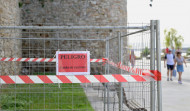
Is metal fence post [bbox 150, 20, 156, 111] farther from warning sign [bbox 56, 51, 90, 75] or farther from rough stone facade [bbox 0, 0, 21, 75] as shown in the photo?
rough stone facade [bbox 0, 0, 21, 75]

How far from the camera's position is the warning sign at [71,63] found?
3.22m

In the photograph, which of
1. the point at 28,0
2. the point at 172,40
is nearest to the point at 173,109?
the point at 28,0

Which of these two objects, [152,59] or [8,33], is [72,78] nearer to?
[152,59]

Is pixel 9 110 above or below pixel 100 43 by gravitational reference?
below

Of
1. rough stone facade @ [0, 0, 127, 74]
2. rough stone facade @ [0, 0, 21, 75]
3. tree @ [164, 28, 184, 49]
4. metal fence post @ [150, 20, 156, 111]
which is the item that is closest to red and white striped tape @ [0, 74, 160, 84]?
metal fence post @ [150, 20, 156, 111]

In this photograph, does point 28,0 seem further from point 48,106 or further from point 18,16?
point 48,106

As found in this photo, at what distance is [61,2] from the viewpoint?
1284 centimetres

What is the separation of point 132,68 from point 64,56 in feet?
3.53

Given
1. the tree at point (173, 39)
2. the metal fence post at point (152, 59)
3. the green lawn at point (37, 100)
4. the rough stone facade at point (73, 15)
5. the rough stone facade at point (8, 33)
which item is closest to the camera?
the metal fence post at point (152, 59)

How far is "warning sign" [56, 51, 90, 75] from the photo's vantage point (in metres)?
3.22

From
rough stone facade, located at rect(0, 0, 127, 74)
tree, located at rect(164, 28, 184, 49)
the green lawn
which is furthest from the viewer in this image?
tree, located at rect(164, 28, 184, 49)

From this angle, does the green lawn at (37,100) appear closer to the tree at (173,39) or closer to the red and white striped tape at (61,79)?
the red and white striped tape at (61,79)

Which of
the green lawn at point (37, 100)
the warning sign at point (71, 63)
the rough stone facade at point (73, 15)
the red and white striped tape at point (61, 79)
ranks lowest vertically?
the green lawn at point (37, 100)

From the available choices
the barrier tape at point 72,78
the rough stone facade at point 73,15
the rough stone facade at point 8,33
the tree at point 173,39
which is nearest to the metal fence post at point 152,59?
the barrier tape at point 72,78
